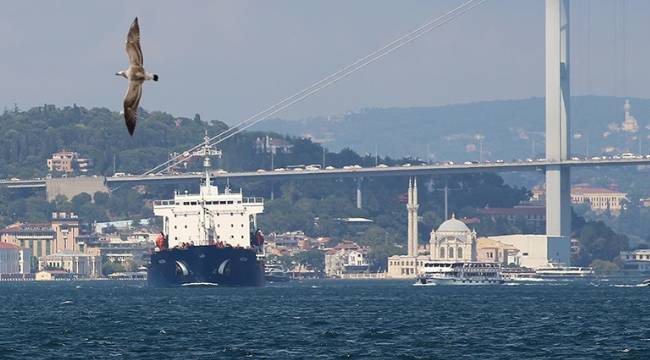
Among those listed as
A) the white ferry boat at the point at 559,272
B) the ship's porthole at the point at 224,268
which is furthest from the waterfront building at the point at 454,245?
the ship's porthole at the point at 224,268

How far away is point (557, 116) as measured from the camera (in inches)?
6752

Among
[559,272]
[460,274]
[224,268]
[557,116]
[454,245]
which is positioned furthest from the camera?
[454,245]

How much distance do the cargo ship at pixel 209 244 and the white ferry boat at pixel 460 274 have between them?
16119 millimetres

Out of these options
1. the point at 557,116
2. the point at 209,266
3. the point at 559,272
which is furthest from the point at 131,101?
the point at 559,272

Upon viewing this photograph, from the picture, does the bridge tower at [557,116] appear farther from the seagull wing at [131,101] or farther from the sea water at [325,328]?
the seagull wing at [131,101]

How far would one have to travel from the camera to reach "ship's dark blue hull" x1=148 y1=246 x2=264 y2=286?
4975 inches

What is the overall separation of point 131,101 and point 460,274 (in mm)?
114627

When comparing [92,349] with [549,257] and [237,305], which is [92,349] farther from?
[549,257]

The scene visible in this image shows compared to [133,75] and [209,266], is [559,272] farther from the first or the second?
[133,75]

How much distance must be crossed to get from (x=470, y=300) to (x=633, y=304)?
9.24 metres

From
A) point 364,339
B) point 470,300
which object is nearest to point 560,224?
point 470,300

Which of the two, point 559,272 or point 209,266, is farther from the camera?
point 559,272

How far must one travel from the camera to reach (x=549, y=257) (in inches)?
7062

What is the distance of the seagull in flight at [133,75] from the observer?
33.0 m
